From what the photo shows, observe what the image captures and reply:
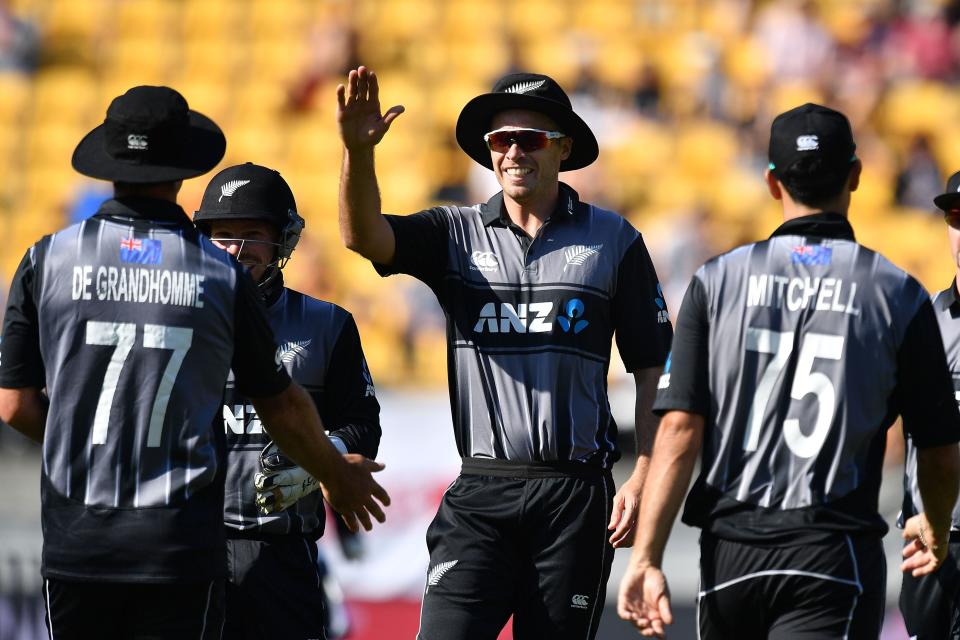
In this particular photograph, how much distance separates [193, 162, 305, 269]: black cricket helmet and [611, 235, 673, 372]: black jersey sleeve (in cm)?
132

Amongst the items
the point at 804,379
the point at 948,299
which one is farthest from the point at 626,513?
the point at 948,299

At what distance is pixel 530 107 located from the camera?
18.9ft

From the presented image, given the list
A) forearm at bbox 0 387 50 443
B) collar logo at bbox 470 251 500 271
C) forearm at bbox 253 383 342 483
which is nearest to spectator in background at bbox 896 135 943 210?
collar logo at bbox 470 251 500 271

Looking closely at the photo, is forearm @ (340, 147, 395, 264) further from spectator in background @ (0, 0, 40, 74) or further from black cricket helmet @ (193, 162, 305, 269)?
spectator in background @ (0, 0, 40, 74)

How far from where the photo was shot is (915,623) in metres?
6.09

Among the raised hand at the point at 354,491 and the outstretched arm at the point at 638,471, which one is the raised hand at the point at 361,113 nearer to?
the raised hand at the point at 354,491

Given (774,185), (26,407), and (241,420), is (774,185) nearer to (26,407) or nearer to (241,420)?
(241,420)

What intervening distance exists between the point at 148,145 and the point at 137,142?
3 cm

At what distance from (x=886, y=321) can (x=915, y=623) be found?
211cm

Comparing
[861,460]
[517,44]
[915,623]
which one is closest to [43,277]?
[861,460]

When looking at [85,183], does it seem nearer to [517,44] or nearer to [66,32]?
[66,32]

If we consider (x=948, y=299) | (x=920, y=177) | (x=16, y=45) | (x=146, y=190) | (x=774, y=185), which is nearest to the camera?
(x=146, y=190)

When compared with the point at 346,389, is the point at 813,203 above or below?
above

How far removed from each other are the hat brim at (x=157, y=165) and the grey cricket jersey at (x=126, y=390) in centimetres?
13
